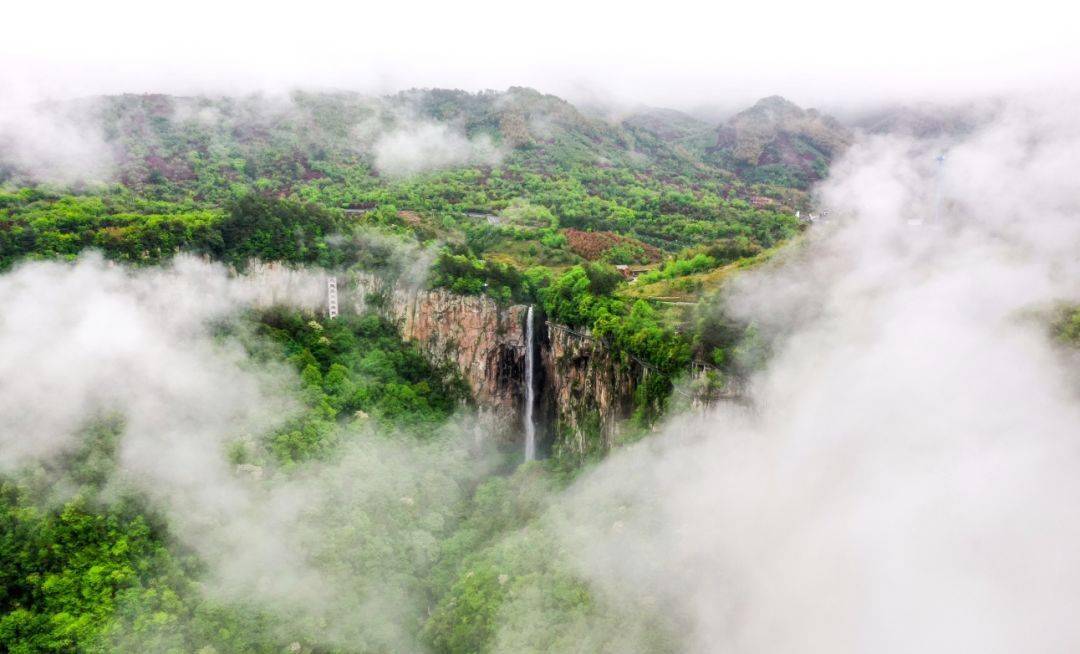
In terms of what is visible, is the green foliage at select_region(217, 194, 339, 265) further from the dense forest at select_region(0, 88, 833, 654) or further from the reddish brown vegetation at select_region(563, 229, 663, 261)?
the reddish brown vegetation at select_region(563, 229, 663, 261)

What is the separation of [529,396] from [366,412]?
12.4 m

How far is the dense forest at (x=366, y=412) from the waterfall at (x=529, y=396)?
5.05ft

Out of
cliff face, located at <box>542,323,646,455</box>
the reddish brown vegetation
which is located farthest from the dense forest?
cliff face, located at <box>542,323,646,455</box>

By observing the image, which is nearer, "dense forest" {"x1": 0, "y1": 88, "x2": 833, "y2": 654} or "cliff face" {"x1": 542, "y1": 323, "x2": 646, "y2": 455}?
"dense forest" {"x1": 0, "y1": 88, "x2": 833, "y2": 654}

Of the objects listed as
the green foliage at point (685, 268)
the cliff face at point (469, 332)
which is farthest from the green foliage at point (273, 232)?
the green foliage at point (685, 268)

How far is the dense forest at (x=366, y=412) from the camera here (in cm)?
2530

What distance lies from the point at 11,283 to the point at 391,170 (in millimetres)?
61846

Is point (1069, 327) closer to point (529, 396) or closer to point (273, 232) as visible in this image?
point (529, 396)

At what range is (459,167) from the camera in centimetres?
9775

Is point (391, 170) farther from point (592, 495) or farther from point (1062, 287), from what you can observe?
point (1062, 287)

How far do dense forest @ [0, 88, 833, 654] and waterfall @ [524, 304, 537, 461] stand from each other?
5.05 ft

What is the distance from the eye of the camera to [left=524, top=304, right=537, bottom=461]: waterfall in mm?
45375

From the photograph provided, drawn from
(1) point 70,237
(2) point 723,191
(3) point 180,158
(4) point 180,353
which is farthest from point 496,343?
(2) point 723,191

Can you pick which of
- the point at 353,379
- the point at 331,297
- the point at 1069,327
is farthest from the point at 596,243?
the point at 1069,327
